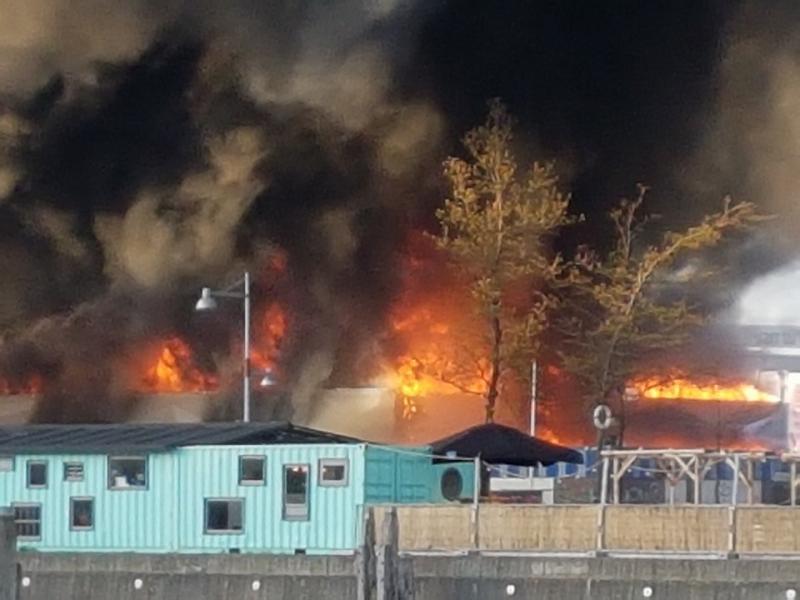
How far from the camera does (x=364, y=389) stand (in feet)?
Result: 233

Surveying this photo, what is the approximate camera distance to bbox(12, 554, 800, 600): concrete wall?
134ft

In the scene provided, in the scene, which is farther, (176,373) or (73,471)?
(176,373)

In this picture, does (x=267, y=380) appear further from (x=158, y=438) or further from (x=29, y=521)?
(x=29, y=521)

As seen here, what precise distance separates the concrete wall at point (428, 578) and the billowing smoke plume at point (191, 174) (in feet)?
84.6

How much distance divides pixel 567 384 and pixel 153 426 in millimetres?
23501

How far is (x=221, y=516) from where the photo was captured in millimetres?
47875

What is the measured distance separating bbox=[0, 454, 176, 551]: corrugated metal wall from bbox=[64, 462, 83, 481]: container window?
0.09 meters

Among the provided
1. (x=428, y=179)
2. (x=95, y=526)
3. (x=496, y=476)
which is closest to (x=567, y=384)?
(x=428, y=179)

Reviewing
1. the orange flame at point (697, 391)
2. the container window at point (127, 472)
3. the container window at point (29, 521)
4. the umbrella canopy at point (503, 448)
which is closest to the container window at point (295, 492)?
the container window at point (127, 472)

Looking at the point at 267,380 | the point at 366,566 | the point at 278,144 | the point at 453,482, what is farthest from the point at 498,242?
the point at 366,566

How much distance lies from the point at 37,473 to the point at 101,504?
1835mm

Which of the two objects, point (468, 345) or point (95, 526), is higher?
point (468, 345)

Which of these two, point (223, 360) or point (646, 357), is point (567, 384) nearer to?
point (646, 357)

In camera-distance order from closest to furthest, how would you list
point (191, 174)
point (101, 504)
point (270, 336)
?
point (101, 504) → point (270, 336) → point (191, 174)
